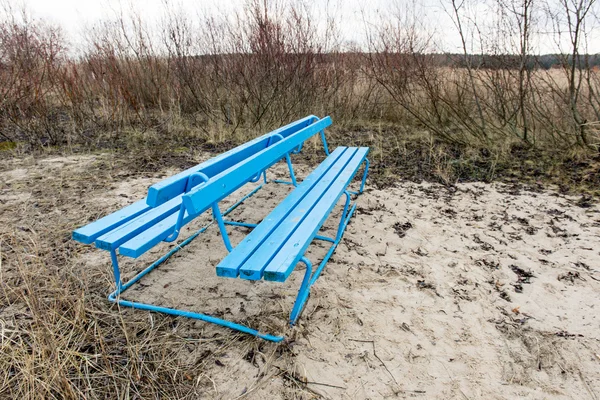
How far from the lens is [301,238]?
6.47 ft

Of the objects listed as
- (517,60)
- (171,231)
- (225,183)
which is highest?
(517,60)

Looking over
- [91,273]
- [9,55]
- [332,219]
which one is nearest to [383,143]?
[332,219]

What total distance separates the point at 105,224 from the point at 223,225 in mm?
711

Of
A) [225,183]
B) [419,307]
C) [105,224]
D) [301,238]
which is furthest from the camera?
[419,307]

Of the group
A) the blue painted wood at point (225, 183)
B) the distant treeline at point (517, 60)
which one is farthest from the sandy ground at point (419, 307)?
the distant treeline at point (517, 60)

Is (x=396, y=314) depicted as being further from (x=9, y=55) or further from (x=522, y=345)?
(x=9, y=55)

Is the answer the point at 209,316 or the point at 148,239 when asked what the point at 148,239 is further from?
the point at 209,316

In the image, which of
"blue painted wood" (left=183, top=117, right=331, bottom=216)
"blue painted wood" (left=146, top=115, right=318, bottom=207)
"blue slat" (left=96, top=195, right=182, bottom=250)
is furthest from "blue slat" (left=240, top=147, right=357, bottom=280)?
"blue slat" (left=96, top=195, right=182, bottom=250)

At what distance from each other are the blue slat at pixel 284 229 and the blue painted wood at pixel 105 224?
2.72ft

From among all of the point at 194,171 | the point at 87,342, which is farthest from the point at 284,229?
the point at 87,342

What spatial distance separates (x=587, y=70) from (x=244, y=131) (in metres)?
4.83

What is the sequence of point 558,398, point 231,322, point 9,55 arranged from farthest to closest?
point 9,55, point 231,322, point 558,398

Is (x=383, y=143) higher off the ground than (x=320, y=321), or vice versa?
(x=383, y=143)

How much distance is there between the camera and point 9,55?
549 cm
